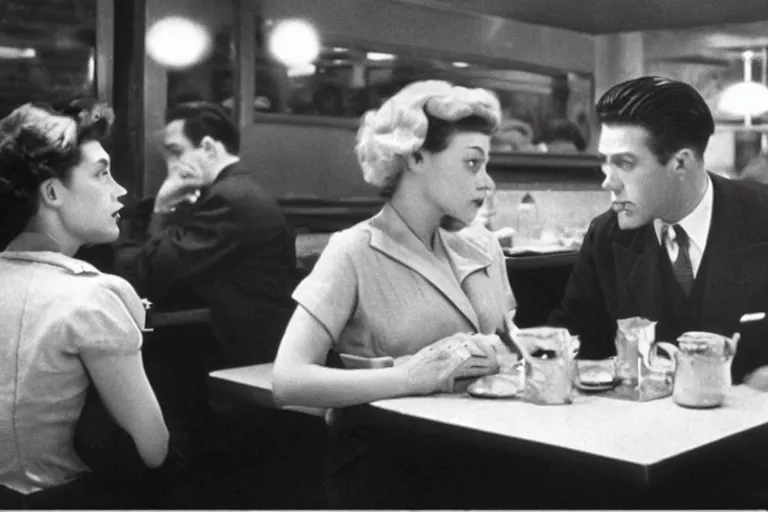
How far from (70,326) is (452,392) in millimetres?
710

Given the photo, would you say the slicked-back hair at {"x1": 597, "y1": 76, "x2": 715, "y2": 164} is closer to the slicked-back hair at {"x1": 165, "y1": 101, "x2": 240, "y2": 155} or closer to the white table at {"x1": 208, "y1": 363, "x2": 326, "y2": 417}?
the white table at {"x1": 208, "y1": 363, "x2": 326, "y2": 417}

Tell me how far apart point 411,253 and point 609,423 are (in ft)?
1.96

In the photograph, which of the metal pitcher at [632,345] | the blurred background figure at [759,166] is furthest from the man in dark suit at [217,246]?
the blurred background figure at [759,166]

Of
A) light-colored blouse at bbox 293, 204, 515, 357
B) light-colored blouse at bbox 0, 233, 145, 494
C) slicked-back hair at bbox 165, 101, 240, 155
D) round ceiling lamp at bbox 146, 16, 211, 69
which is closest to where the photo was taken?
light-colored blouse at bbox 0, 233, 145, 494

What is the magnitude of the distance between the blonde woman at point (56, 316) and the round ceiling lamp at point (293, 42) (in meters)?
1.41

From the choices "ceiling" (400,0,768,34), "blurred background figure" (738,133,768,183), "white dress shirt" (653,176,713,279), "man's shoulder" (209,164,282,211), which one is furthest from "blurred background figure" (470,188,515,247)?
"white dress shirt" (653,176,713,279)

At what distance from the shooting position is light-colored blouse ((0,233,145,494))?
4.75 feet

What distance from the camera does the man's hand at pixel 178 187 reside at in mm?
2389

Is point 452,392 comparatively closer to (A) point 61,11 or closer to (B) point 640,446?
(B) point 640,446

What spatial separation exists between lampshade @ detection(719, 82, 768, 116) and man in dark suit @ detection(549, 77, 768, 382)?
1988mm

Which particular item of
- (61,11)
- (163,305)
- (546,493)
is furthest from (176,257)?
(546,493)

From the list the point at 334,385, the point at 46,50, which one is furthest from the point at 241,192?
the point at 334,385

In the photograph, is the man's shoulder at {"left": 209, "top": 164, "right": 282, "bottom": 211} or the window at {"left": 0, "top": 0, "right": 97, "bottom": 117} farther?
the man's shoulder at {"left": 209, "top": 164, "right": 282, "bottom": 211}

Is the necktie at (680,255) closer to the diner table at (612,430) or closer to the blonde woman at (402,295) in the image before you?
the diner table at (612,430)
